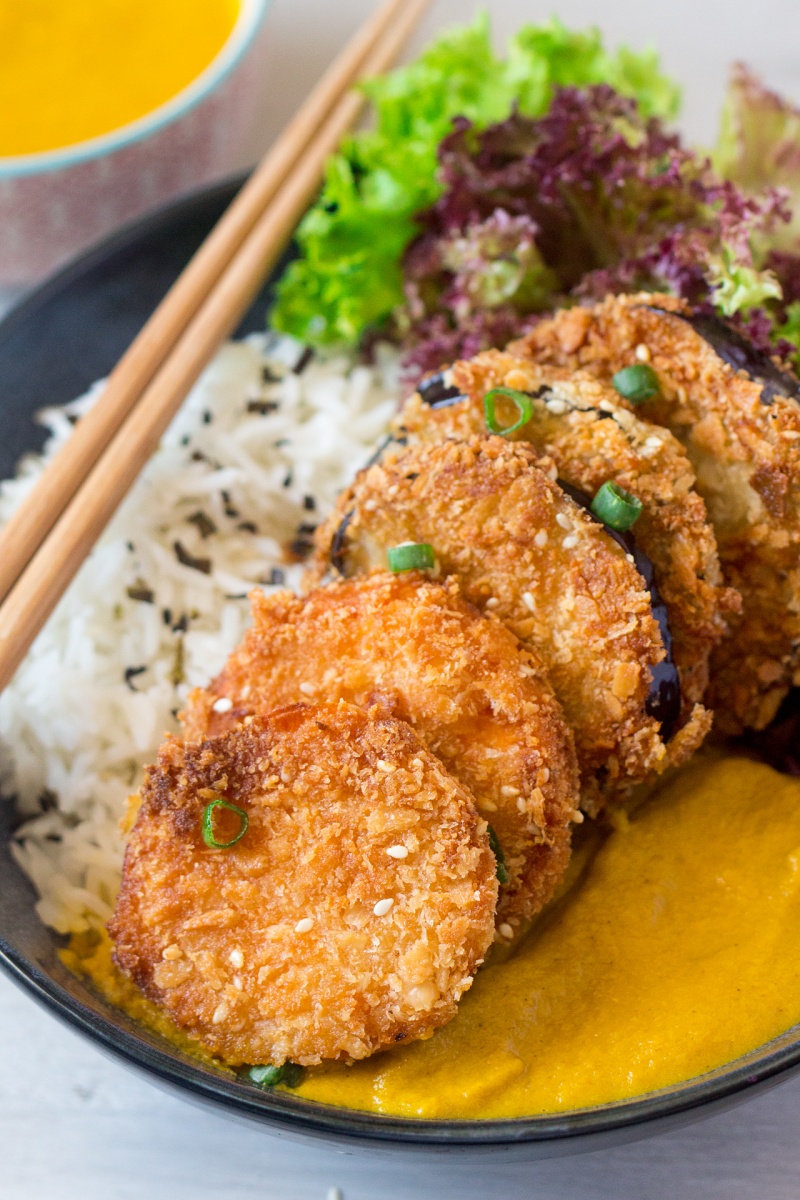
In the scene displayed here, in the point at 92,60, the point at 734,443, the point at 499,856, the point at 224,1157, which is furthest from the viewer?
the point at 92,60

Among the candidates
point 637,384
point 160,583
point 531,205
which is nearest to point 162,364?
A: point 160,583

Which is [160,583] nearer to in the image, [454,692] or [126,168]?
[454,692]

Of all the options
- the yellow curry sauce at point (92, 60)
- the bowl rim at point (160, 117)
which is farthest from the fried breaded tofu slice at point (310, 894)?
the yellow curry sauce at point (92, 60)

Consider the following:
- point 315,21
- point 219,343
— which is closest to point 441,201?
point 219,343

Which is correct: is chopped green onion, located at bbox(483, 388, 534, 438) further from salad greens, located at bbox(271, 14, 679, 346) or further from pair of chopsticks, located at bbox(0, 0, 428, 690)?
salad greens, located at bbox(271, 14, 679, 346)

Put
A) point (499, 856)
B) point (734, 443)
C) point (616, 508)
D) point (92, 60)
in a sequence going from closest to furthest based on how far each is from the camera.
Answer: point (499, 856)
point (616, 508)
point (734, 443)
point (92, 60)

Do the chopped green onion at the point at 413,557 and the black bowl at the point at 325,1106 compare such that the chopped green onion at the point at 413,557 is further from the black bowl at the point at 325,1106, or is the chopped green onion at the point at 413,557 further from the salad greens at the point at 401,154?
the salad greens at the point at 401,154

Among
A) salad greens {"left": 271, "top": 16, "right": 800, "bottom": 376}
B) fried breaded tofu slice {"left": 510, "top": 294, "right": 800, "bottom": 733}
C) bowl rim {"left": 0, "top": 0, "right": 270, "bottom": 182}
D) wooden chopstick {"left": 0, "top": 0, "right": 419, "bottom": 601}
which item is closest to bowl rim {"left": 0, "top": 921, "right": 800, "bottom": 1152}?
fried breaded tofu slice {"left": 510, "top": 294, "right": 800, "bottom": 733}
